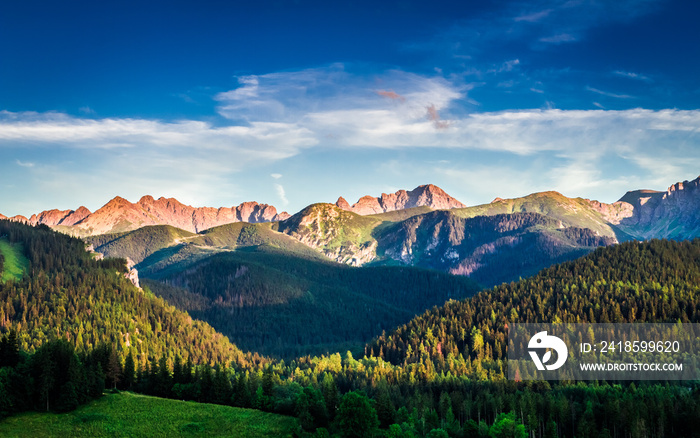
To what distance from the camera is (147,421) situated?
99.7 m

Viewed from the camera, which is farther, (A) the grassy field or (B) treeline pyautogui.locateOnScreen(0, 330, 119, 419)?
(B) treeline pyautogui.locateOnScreen(0, 330, 119, 419)

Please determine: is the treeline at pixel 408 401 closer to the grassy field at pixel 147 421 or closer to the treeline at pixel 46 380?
the treeline at pixel 46 380

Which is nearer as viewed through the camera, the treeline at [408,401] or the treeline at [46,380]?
the treeline at [46,380]

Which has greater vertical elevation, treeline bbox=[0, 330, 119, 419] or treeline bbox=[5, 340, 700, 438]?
treeline bbox=[0, 330, 119, 419]

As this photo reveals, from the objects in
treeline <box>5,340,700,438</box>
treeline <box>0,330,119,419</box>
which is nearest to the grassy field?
treeline <box>0,330,119,419</box>

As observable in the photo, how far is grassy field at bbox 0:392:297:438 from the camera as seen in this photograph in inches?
3632

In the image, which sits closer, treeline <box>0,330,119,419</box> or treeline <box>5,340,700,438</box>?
treeline <box>0,330,119,419</box>

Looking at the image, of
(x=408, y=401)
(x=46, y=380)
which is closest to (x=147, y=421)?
(x=46, y=380)

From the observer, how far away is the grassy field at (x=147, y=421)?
92250 mm

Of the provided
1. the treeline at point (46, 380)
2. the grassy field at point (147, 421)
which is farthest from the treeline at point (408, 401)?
the grassy field at point (147, 421)

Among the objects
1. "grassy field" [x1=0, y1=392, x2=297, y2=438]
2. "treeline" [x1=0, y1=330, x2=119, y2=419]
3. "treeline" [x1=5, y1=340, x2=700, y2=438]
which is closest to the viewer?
"grassy field" [x1=0, y1=392, x2=297, y2=438]

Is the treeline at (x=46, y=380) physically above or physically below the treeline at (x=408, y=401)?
above

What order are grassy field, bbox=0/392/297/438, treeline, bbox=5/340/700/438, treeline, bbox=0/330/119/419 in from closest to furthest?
grassy field, bbox=0/392/297/438 → treeline, bbox=0/330/119/419 → treeline, bbox=5/340/700/438

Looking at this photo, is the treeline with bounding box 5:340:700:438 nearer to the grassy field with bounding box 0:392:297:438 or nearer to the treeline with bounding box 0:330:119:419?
the treeline with bounding box 0:330:119:419
